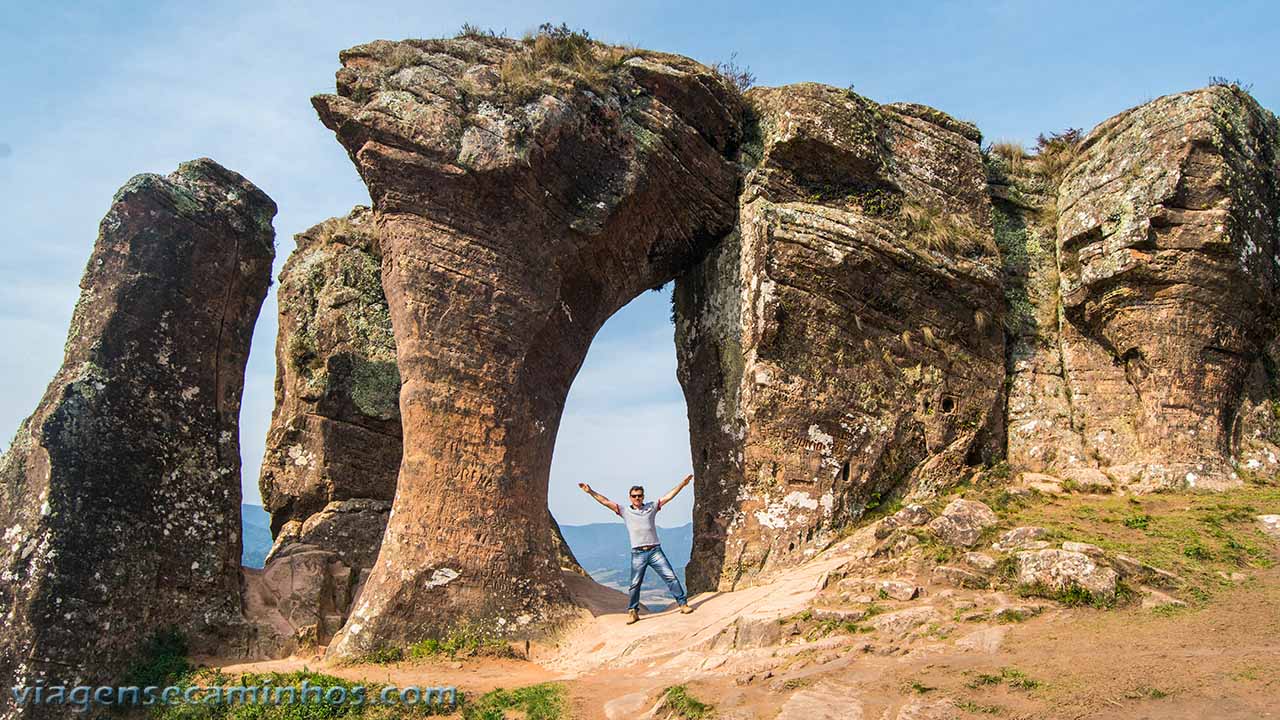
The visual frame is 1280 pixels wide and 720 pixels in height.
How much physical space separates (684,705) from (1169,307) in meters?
9.48

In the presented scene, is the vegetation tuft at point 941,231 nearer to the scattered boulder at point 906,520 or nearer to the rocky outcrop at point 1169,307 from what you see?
the rocky outcrop at point 1169,307

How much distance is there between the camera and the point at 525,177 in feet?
40.4

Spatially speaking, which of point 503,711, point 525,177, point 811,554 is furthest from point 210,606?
point 811,554

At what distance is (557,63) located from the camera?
13.1m

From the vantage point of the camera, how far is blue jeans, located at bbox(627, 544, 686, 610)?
1168 centimetres

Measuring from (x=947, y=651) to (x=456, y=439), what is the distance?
610cm

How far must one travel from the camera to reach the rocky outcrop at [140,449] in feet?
33.0

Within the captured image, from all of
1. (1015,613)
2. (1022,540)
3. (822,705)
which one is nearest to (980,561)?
(1022,540)

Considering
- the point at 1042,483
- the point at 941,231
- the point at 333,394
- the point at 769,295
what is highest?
the point at 941,231

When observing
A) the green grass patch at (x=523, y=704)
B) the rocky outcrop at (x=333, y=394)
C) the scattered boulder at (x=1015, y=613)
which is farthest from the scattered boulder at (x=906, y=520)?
the rocky outcrop at (x=333, y=394)

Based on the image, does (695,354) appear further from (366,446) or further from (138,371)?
(138,371)

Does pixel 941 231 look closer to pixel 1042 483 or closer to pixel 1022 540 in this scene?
pixel 1042 483

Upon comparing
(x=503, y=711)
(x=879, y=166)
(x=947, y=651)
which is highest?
(x=879, y=166)

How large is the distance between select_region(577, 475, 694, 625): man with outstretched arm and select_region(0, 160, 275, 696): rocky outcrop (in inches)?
182
